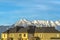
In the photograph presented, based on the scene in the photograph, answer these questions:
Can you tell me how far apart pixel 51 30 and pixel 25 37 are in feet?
34.6

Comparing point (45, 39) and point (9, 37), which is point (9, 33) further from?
point (45, 39)

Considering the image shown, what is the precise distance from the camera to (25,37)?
111 meters

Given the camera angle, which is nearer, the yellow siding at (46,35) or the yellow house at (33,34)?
the yellow siding at (46,35)

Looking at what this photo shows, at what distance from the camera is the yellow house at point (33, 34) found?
4264 inches

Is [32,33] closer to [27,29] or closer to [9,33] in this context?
[27,29]

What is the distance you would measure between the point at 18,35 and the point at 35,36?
23.1 ft

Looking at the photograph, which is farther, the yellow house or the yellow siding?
the yellow house

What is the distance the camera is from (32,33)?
365ft

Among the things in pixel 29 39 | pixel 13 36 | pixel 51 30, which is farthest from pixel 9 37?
pixel 51 30

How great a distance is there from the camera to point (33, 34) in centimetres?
11062

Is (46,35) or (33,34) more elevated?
(33,34)

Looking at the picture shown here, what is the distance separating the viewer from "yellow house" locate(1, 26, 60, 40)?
108 m

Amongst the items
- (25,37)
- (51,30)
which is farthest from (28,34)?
(51,30)

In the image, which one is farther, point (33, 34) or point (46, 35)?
point (33, 34)
